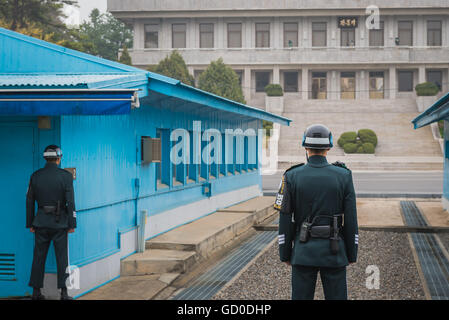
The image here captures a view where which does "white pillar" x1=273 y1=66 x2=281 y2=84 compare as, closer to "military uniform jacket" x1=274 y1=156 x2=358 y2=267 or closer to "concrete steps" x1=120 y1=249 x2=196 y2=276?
"concrete steps" x1=120 y1=249 x2=196 y2=276

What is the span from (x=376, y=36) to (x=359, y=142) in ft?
77.0

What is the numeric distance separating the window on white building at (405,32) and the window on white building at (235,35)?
1618cm

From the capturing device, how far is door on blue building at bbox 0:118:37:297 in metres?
7.68

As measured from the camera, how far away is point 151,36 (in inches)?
2400

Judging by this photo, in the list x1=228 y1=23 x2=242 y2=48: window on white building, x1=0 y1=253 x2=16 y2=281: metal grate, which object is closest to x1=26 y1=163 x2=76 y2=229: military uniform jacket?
x1=0 y1=253 x2=16 y2=281: metal grate

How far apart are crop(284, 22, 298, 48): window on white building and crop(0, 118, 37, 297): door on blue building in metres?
54.6

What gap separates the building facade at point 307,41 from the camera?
5853 centimetres

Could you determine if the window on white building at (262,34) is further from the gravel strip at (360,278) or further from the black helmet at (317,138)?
the black helmet at (317,138)

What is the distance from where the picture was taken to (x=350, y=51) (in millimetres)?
58594

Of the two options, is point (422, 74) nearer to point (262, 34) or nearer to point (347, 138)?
point (262, 34)

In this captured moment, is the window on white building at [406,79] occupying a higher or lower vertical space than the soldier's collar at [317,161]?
higher

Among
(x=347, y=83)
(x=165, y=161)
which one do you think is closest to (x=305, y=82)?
(x=347, y=83)

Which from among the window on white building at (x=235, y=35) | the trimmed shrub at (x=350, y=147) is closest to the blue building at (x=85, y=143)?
the trimmed shrub at (x=350, y=147)

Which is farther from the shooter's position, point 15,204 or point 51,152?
point 15,204
